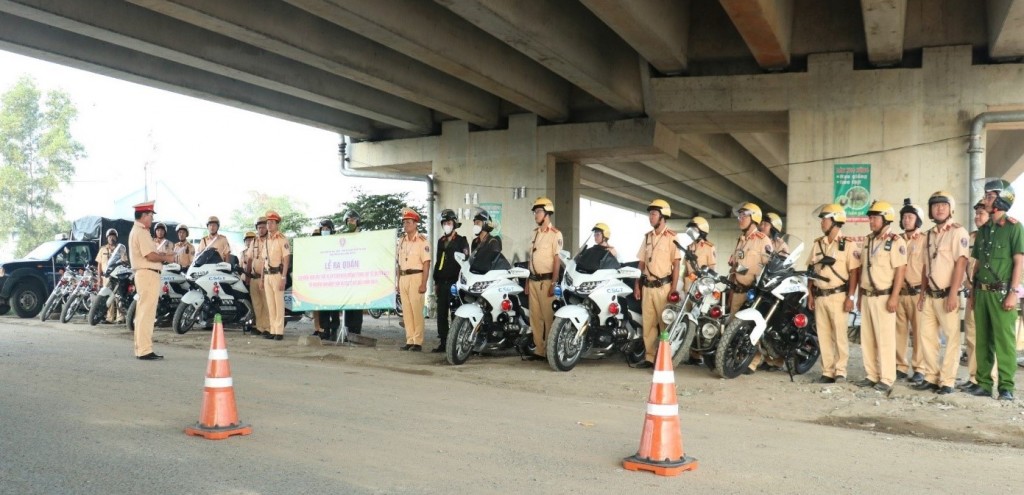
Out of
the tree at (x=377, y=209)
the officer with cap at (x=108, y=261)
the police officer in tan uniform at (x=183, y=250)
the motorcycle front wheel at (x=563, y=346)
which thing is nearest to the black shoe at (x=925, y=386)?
the motorcycle front wheel at (x=563, y=346)

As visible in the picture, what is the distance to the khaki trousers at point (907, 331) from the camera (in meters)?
8.39

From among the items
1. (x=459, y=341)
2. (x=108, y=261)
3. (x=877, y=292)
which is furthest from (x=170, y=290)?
(x=877, y=292)

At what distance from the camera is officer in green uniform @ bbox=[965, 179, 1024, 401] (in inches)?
299

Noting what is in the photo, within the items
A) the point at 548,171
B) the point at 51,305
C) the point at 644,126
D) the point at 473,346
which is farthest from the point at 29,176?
the point at 473,346

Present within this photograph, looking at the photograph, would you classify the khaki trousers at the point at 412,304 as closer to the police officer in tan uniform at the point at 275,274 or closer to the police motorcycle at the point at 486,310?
the police motorcycle at the point at 486,310

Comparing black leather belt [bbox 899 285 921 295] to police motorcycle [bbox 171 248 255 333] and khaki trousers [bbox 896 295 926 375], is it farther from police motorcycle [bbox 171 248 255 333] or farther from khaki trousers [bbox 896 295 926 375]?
police motorcycle [bbox 171 248 255 333]

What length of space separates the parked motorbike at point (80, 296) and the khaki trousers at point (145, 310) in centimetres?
711

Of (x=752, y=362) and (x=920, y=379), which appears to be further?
(x=752, y=362)

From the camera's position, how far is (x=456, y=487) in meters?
4.42

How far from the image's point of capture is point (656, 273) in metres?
9.63

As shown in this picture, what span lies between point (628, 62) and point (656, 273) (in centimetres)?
957

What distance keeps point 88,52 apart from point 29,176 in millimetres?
36691

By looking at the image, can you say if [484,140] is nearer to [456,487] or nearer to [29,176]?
[456,487]

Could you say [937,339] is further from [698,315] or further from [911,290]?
[698,315]
